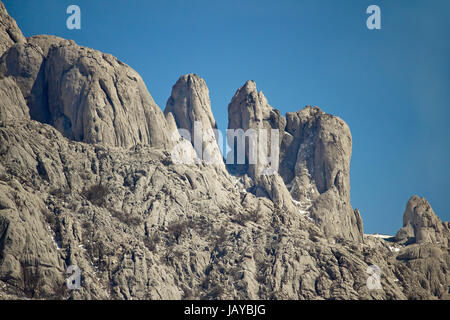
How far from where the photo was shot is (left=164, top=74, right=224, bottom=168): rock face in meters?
182

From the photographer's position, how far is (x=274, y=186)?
7008 inches

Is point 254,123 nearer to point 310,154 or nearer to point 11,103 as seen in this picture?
point 310,154

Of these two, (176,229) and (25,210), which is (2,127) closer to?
(25,210)

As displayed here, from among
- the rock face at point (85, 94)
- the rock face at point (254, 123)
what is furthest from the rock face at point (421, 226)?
the rock face at point (85, 94)

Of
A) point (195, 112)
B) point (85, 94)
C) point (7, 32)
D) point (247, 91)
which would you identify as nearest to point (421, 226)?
point (247, 91)

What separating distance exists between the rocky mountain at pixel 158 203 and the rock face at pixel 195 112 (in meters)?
0.34

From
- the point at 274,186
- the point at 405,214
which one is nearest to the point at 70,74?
the point at 274,186

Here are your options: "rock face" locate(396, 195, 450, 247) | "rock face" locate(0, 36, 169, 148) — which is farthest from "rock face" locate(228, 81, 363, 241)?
"rock face" locate(0, 36, 169, 148)

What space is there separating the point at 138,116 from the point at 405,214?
231 feet

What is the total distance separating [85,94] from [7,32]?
26.0 meters

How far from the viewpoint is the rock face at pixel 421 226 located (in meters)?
192

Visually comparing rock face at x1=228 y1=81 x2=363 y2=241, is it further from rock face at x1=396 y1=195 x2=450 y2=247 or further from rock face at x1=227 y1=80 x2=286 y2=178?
rock face at x1=396 y1=195 x2=450 y2=247

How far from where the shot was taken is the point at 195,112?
7362 inches

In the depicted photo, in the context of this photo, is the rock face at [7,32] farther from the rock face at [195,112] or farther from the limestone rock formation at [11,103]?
the rock face at [195,112]
